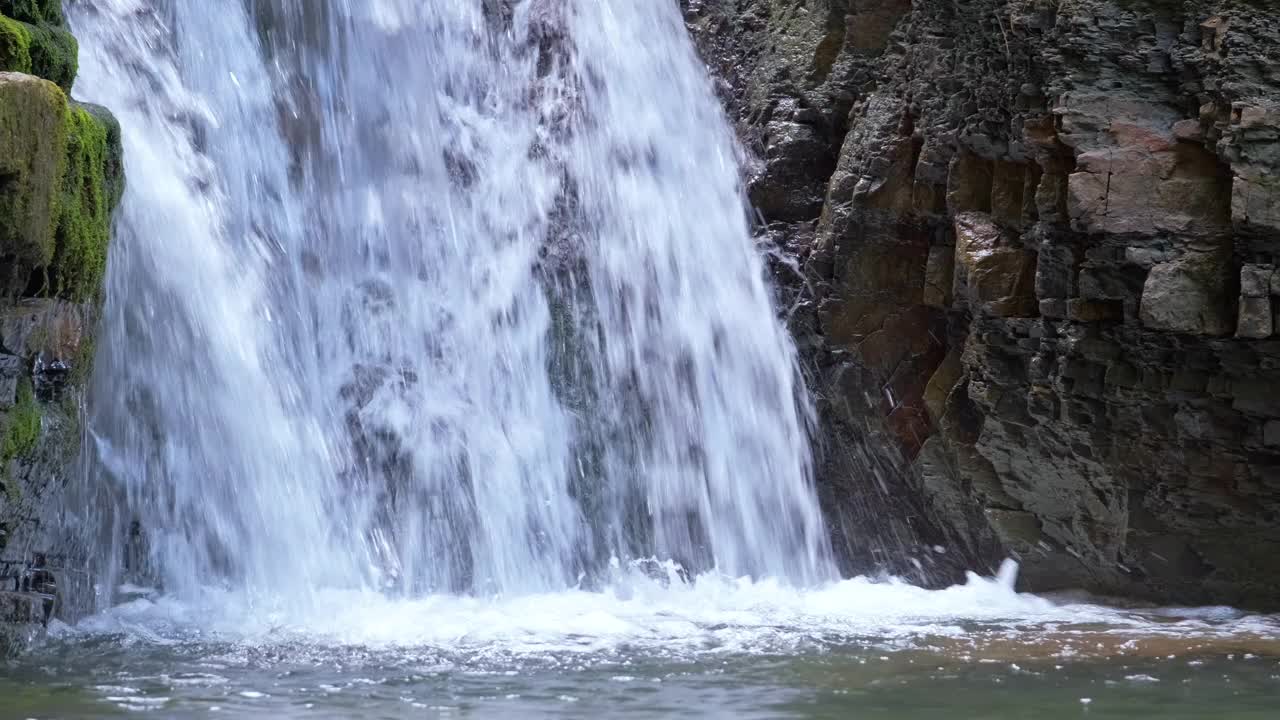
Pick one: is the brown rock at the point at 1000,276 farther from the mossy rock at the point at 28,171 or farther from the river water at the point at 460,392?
the mossy rock at the point at 28,171

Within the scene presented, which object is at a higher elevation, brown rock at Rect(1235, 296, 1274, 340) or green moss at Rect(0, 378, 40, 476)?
brown rock at Rect(1235, 296, 1274, 340)

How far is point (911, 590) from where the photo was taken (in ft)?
32.1

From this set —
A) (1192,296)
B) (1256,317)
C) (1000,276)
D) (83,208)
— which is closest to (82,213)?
(83,208)

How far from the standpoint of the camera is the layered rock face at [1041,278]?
7.88 m

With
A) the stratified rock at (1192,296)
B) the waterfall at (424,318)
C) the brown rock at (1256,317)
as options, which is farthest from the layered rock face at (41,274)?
the brown rock at (1256,317)

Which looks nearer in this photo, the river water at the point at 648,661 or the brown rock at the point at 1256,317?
the river water at the point at 648,661

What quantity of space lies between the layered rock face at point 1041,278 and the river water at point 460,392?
47 cm

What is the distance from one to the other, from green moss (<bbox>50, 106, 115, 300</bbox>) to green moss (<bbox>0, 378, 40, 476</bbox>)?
1.83ft

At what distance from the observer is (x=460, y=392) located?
10.5 m

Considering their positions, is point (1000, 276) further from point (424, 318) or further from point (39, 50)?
point (39, 50)

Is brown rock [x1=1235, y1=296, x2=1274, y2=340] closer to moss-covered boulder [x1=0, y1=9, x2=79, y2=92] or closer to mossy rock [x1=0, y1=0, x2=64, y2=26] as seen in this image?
moss-covered boulder [x1=0, y1=9, x2=79, y2=92]

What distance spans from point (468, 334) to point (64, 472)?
3997mm

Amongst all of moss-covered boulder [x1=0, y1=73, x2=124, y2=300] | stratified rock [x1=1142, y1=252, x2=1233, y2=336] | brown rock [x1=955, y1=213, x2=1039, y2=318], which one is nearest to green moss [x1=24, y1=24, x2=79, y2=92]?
moss-covered boulder [x1=0, y1=73, x2=124, y2=300]

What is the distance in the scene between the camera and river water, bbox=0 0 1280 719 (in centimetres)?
712
